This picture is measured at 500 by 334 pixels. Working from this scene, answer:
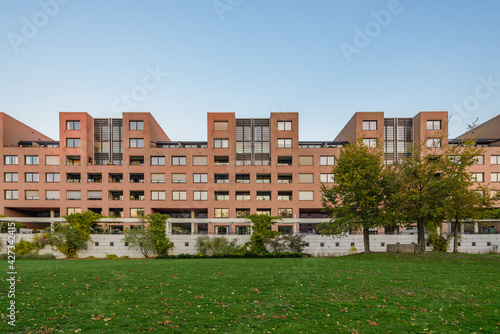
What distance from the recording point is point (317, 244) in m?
38.8

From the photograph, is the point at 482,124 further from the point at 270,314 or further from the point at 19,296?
the point at 19,296

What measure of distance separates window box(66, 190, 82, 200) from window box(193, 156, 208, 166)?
71.9 feet

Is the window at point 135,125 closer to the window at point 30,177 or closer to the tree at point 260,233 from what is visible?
the window at point 30,177

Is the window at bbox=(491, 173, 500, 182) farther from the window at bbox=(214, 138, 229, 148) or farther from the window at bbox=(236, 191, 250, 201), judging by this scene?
the window at bbox=(214, 138, 229, 148)

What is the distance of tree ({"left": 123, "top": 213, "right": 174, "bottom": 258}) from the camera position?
36750mm

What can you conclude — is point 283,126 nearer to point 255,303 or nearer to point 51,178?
point 51,178

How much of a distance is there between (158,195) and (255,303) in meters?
44.9

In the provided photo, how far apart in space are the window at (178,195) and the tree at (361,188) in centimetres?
2966

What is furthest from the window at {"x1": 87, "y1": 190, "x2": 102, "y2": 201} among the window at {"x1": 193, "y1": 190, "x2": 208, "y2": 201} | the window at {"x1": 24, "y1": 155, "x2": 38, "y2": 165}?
the window at {"x1": 193, "y1": 190, "x2": 208, "y2": 201}

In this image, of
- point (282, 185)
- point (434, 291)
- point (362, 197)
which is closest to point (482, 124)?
point (282, 185)

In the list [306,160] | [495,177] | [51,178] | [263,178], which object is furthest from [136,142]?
[495,177]

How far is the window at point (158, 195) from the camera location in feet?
171

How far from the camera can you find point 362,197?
1160 inches

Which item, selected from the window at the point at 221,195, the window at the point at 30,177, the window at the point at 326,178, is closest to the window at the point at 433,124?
the window at the point at 326,178
